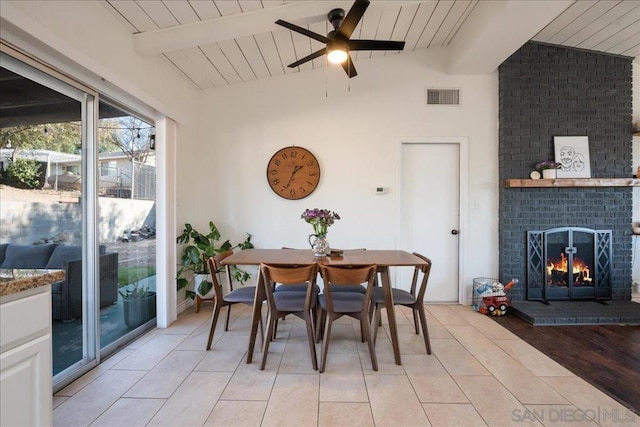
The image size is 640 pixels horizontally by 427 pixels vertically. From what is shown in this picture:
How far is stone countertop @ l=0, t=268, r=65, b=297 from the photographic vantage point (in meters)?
1.09

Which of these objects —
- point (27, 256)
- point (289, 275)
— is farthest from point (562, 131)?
point (27, 256)

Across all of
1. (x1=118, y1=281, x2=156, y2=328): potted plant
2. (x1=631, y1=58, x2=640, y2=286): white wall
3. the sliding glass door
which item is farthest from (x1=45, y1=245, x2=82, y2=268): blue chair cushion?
(x1=631, y1=58, x2=640, y2=286): white wall

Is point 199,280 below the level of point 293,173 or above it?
below

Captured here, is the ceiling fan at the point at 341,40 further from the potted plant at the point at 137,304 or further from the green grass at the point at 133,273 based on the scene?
the potted plant at the point at 137,304

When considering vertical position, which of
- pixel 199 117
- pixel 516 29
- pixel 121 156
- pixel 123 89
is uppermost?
pixel 516 29

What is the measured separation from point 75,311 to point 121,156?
130 centimetres

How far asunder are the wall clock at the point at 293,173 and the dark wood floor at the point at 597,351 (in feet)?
8.64

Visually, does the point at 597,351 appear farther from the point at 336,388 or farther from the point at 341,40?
the point at 341,40

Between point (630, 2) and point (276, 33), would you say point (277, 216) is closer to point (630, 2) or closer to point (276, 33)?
point (276, 33)

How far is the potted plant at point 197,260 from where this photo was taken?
3.53 metres

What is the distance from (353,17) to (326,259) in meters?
1.80

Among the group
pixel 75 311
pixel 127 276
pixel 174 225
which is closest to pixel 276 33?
pixel 174 225

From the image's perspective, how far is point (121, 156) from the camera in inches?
109

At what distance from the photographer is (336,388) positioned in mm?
2076
